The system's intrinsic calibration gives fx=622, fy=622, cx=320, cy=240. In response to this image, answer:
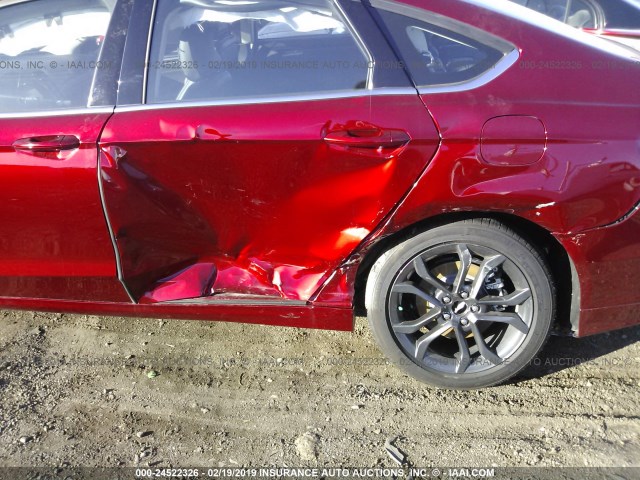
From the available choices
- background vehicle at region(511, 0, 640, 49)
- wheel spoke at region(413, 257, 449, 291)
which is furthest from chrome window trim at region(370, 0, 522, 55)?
background vehicle at region(511, 0, 640, 49)

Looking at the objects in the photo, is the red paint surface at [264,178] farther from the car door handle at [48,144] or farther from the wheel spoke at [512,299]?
the wheel spoke at [512,299]

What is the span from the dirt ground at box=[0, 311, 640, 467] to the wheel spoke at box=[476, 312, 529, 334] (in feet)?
1.11

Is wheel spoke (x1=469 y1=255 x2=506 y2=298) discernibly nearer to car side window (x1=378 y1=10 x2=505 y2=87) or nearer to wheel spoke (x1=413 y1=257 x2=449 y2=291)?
wheel spoke (x1=413 y1=257 x2=449 y2=291)

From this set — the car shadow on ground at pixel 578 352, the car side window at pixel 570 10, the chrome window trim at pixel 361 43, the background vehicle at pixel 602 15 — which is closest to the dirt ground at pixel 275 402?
the car shadow on ground at pixel 578 352

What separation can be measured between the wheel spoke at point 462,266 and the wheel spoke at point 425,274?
5 cm

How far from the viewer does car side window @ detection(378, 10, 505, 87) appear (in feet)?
7.83

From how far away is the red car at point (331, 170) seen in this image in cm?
234

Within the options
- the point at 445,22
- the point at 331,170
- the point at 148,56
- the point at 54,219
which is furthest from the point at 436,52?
the point at 54,219

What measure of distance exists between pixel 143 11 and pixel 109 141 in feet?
1.83

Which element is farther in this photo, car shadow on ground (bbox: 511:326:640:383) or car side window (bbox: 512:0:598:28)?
car side window (bbox: 512:0:598:28)

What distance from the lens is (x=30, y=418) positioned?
257cm

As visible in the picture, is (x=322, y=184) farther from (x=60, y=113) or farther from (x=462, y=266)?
(x=60, y=113)

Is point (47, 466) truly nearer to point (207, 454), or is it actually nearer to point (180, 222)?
point (207, 454)

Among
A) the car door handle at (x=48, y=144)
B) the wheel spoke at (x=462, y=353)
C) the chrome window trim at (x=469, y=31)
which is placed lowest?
the wheel spoke at (x=462, y=353)
